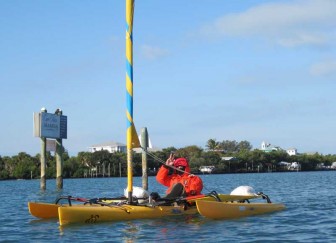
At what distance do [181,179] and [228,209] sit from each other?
204 cm

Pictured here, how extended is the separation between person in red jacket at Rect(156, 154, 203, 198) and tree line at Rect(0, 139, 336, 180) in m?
58.4

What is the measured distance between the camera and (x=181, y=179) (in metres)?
18.9

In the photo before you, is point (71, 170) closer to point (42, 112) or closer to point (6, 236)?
point (42, 112)

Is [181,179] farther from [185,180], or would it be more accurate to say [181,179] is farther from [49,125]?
[49,125]

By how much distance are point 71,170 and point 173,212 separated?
9150 cm

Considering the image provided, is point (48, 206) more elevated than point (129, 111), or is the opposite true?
point (129, 111)

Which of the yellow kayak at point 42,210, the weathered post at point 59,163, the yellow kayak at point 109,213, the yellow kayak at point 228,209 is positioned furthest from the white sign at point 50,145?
the yellow kayak at point 109,213

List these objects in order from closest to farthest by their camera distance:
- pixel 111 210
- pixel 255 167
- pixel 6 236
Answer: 1. pixel 6 236
2. pixel 111 210
3. pixel 255 167

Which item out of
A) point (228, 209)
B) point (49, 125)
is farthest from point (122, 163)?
point (228, 209)

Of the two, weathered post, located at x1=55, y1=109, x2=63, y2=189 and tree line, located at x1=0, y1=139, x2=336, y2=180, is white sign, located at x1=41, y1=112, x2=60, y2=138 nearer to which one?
weathered post, located at x1=55, y1=109, x2=63, y2=189

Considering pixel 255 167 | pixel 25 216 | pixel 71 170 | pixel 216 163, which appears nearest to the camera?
pixel 25 216

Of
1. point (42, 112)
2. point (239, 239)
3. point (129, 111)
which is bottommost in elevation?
point (239, 239)

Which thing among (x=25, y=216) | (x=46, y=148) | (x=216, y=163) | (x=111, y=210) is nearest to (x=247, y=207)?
(x=111, y=210)

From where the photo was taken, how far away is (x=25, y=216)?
1955 centimetres
